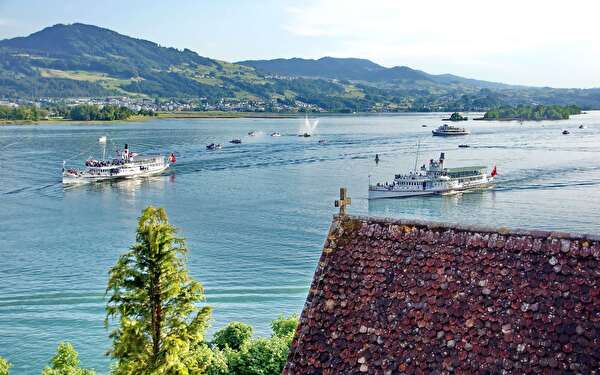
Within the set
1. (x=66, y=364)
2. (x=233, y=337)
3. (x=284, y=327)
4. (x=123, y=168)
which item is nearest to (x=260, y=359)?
(x=284, y=327)

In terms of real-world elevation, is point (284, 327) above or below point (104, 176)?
below

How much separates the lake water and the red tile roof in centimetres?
2638

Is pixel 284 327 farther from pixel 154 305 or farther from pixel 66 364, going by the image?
pixel 154 305

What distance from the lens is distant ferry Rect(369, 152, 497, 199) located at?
8862 centimetres

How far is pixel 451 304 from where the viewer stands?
13.1 metres

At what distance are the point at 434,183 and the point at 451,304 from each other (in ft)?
272

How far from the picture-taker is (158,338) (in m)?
19.5

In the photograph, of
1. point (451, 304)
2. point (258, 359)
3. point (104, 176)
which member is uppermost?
point (451, 304)

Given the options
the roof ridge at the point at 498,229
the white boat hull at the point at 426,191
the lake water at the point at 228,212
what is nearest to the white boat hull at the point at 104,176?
the lake water at the point at 228,212

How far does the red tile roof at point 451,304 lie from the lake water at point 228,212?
86.6 ft

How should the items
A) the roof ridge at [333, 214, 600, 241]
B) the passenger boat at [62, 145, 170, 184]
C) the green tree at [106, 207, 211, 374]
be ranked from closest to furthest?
the roof ridge at [333, 214, 600, 241]
the green tree at [106, 207, 211, 374]
the passenger boat at [62, 145, 170, 184]

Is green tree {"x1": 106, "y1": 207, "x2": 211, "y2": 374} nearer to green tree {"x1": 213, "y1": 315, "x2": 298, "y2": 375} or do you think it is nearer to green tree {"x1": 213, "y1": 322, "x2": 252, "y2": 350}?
green tree {"x1": 213, "y1": 315, "x2": 298, "y2": 375}

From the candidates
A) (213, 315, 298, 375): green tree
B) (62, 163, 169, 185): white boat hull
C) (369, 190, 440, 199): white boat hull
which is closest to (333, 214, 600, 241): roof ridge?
(213, 315, 298, 375): green tree

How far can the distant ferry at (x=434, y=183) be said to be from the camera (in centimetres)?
8862
